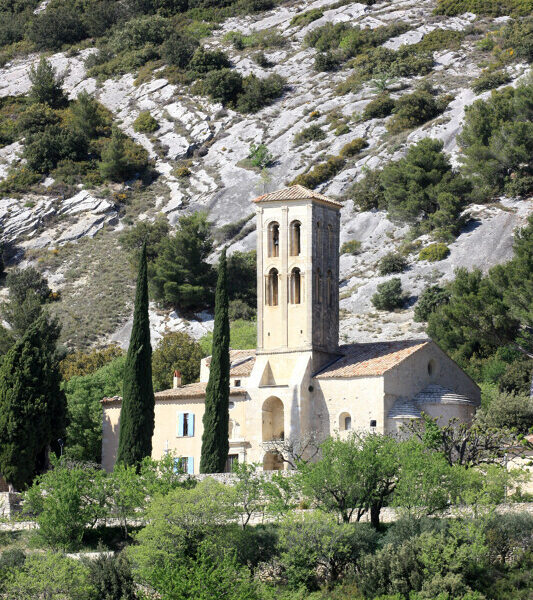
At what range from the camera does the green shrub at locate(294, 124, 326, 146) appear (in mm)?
104438

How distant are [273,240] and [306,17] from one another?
76038 millimetres

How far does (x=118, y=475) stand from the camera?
164 ft

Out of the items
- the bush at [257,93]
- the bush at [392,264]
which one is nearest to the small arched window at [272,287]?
the bush at [392,264]

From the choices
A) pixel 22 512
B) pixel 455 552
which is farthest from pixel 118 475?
pixel 455 552

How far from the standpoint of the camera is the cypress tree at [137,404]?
52750 mm

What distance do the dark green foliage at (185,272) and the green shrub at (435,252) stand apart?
46.2ft

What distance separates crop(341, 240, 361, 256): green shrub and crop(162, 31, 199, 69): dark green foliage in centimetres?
4387

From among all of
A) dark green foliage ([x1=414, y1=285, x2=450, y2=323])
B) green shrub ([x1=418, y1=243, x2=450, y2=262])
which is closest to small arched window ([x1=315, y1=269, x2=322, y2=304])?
dark green foliage ([x1=414, y1=285, x2=450, y2=323])

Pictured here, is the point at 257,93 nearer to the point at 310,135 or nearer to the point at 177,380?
the point at 310,135

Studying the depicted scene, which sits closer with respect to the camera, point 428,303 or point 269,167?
point 428,303

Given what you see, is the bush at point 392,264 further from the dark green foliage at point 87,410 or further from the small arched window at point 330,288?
the small arched window at point 330,288

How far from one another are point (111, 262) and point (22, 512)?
155 feet

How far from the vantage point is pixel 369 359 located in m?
56.4

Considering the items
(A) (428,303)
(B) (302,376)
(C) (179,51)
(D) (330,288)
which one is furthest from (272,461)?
(C) (179,51)
